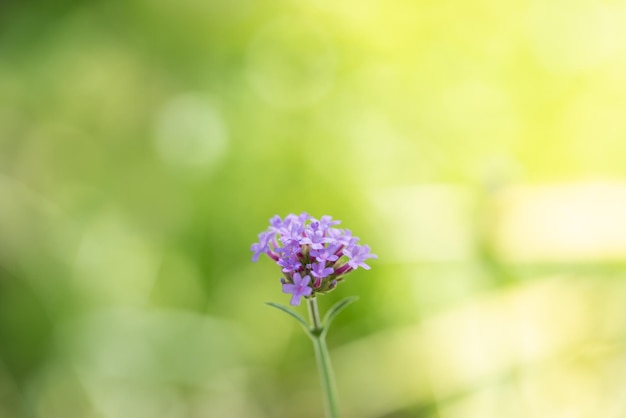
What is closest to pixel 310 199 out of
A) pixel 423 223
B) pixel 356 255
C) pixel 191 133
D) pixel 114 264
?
pixel 423 223

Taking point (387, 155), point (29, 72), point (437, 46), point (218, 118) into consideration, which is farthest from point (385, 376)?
point (29, 72)

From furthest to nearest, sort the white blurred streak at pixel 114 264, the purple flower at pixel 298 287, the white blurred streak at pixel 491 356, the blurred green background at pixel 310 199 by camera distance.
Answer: the white blurred streak at pixel 114 264 → the blurred green background at pixel 310 199 → the white blurred streak at pixel 491 356 → the purple flower at pixel 298 287

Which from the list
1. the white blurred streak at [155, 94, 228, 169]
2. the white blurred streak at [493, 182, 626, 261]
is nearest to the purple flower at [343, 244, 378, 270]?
the white blurred streak at [493, 182, 626, 261]

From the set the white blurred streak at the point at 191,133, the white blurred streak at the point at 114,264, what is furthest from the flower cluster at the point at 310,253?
the white blurred streak at the point at 191,133

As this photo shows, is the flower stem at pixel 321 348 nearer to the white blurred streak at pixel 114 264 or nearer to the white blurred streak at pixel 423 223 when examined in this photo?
the white blurred streak at pixel 423 223

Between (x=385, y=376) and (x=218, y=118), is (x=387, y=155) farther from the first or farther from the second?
(x=385, y=376)

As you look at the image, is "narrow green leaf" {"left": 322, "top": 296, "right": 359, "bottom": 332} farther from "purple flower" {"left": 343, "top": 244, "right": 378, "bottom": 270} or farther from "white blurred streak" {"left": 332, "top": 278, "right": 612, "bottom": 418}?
"white blurred streak" {"left": 332, "top": 278, "right": 612, "bottom": 418}

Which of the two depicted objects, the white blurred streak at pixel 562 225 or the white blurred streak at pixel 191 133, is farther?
the white blurred streak at pixel 191 133

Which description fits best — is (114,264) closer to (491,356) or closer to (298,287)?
(491,356)
